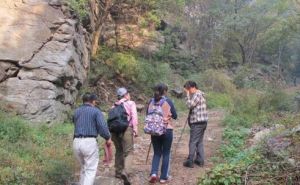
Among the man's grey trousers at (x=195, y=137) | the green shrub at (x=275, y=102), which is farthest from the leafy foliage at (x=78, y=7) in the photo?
the man's grey trousers at (x=195, y=137)

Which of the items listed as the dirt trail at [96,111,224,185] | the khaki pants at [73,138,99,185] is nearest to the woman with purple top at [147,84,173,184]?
the dirt trail at [96,111,224,185]

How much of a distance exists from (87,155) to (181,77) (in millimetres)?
22749

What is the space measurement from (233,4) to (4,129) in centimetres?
3221

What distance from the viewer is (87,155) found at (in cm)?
683

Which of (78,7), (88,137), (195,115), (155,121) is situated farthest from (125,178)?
(78,7)

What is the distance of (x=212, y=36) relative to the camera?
36.0 meters

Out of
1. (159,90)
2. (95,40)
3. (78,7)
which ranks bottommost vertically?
(159,90)

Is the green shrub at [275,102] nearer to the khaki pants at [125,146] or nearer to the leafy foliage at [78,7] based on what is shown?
the leafy foliage at [78,7]

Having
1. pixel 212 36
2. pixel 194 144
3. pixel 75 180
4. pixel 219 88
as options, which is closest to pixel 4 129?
pixel 75 180

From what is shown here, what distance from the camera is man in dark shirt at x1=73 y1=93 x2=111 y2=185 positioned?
22.4 ft

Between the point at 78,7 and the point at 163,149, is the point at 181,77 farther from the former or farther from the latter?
the point at 163,149

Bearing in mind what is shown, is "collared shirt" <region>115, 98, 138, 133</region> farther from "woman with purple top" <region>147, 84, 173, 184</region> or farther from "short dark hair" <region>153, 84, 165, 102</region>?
"short dark hair" <region>153, 84, 165, 102</region>

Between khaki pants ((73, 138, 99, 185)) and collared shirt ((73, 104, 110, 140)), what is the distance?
121mm

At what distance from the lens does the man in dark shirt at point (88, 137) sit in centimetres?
682
